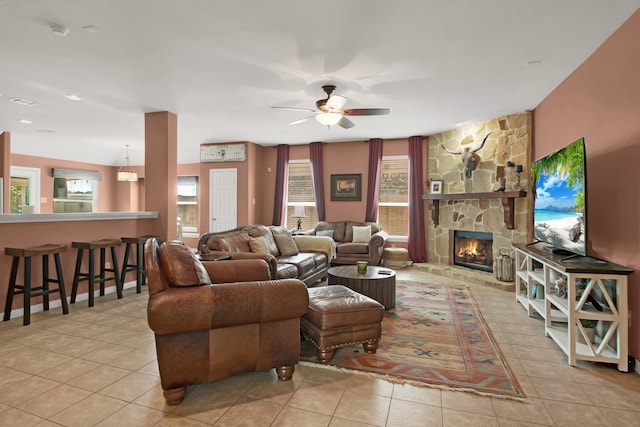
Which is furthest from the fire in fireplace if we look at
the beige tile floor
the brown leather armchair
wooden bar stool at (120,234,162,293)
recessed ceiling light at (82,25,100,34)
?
recessed ceiling light at (82,25,100,34)

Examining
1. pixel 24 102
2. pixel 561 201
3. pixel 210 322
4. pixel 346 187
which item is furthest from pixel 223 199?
pixel 561 201

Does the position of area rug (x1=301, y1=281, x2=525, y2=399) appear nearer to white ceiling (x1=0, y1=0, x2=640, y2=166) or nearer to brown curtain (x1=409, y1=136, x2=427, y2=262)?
white ceiling (x1=0, y1=0, x2=640, y2=166)

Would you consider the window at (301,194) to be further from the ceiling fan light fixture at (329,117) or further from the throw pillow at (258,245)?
the ceiling fan light fixture at (329,117)

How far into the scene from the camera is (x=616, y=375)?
2420 millimetres

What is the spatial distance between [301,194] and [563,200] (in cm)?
553

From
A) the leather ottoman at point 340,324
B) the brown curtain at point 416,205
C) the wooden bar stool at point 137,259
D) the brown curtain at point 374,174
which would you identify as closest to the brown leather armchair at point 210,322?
the leather ottoman at point 340,324

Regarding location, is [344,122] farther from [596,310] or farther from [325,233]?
[596,310]

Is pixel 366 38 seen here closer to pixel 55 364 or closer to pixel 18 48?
pixel 18 48

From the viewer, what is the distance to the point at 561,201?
308 centimetres

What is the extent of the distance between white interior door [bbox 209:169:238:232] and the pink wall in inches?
239

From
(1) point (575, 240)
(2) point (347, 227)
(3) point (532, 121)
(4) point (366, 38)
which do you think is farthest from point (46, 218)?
(3) point (532, 121)

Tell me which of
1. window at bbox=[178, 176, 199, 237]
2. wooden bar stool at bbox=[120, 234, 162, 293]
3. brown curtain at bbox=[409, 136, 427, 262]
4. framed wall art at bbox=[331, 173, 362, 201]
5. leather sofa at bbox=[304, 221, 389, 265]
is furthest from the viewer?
window at bbox=[178, 176, 199, 237]

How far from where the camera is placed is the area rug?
90.4 inches

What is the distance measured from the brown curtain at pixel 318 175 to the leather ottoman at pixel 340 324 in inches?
191
